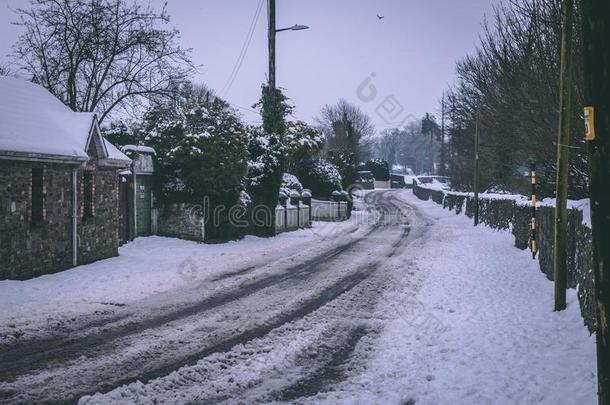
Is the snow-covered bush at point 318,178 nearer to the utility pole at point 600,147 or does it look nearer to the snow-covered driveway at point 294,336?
the snow-covered driveway at point 294,336

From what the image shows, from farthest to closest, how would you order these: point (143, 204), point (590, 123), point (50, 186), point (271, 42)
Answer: point (271, 42), point (143, 204), point (50, 186), point (590, 123)

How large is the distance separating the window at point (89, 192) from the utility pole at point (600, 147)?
516 inches

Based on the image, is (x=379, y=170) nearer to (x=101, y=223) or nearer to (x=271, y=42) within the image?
(x=271, y=42)

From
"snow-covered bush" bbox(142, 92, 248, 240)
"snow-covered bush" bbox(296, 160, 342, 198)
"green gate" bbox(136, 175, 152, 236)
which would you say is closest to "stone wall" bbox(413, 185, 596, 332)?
"snow-covered bush" bbox(142, 92, 248, 240)

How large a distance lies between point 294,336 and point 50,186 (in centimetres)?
826

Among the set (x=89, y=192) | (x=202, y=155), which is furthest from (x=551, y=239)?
(x=89, y=192)

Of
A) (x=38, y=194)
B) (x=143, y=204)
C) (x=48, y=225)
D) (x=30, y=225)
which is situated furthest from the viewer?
(x=143, y=204)

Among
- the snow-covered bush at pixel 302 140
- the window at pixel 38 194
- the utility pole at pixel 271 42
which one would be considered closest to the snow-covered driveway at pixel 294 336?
the window at pixel 38 194

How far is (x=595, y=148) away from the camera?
3223mm

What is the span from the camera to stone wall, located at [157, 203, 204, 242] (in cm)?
1719

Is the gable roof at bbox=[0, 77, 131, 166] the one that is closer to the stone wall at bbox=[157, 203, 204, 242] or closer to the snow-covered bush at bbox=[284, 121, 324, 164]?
the stone wall at bbox=[157, 203, 204, 242]

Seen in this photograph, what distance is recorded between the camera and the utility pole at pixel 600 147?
121 inches

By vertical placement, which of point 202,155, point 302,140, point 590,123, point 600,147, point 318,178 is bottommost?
point 600,147

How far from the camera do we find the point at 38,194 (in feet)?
36.7
